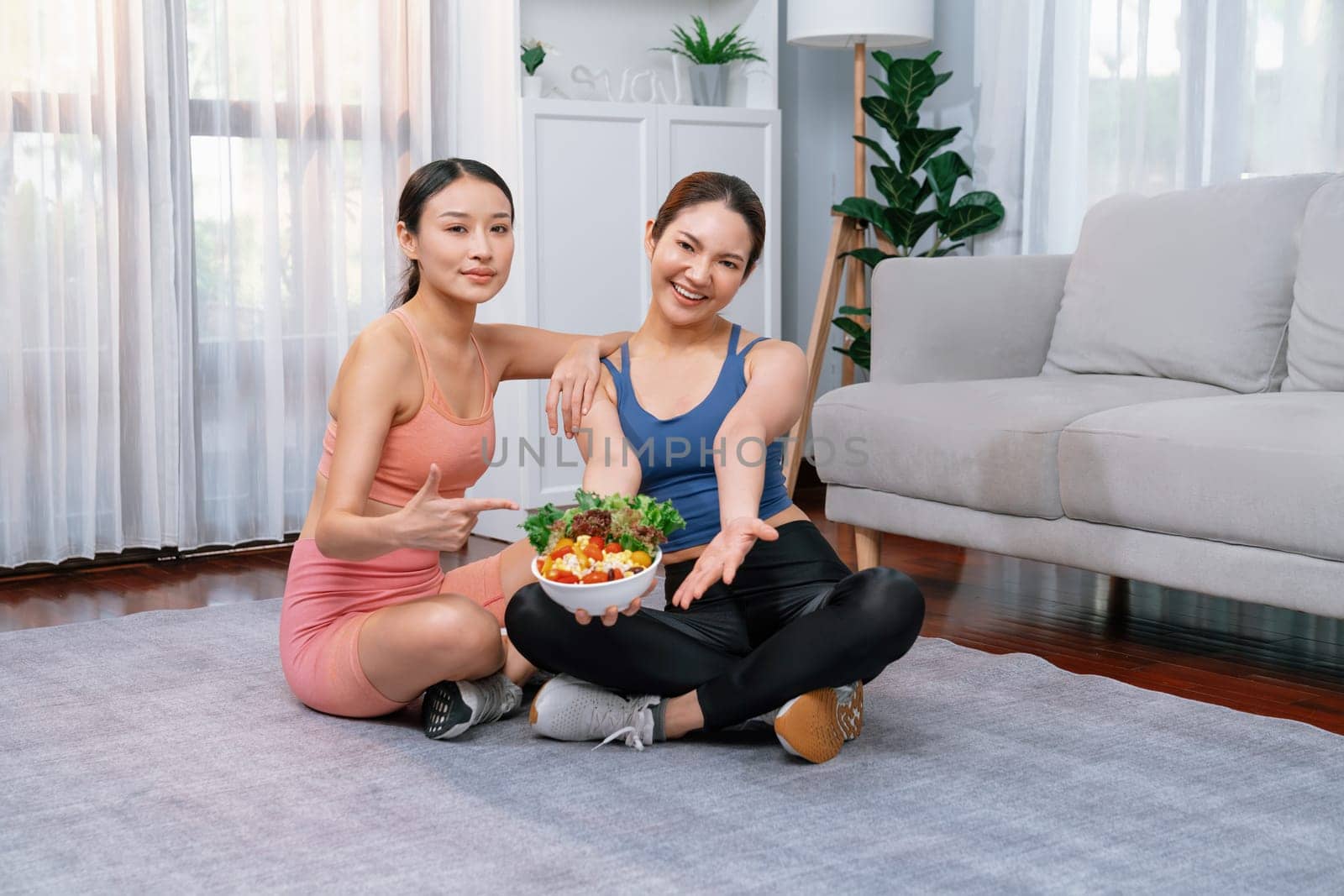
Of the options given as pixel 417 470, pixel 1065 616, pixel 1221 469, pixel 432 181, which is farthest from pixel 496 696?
pixel 1065 616

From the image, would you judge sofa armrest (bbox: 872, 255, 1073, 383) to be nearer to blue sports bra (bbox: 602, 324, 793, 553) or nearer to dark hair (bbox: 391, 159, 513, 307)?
blue sports bra (bbox: 602, 324, 793, 553)

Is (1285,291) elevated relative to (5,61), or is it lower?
lower

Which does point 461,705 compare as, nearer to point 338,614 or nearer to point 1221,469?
point 338,614

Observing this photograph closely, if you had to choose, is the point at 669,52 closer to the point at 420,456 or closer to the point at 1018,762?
the point at 420,456

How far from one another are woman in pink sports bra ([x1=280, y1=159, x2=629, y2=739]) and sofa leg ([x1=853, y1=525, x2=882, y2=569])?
102cm

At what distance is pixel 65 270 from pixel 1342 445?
2.77m

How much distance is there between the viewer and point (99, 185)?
333cm

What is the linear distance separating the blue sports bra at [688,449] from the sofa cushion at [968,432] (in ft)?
2.29

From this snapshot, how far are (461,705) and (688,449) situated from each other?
18.6 inches

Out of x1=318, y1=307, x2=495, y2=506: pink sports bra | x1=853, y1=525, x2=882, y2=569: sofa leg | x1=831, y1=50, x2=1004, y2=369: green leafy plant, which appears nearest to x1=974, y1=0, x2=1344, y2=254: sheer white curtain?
x1=831, y1=50, x2=1004, y2=369: green leafy plant

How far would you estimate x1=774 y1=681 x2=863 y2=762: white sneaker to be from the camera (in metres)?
1.75

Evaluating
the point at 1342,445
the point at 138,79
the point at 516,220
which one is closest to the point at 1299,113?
the point at 1342,445

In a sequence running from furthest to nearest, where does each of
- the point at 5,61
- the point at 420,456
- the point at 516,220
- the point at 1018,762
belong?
the point at 516,220 → the point at 5,61 → the point at 420,456 → the point at 1018,762

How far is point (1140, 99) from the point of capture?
149 inches
